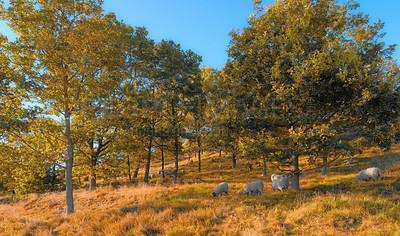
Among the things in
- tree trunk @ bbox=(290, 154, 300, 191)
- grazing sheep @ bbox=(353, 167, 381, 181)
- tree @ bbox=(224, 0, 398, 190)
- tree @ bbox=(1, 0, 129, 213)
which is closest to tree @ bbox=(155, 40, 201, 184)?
tree @ bbox=(1, 0, 129, 213)

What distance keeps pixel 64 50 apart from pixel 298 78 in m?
12.0

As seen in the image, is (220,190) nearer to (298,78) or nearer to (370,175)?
(298,78)

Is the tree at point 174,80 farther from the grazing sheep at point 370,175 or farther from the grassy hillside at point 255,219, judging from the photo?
the grazing sheep at point 370,175

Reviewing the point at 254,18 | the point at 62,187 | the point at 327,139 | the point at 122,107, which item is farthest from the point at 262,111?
the point at 62,187

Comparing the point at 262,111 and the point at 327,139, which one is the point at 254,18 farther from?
the point at 327,139

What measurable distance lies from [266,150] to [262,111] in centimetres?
203

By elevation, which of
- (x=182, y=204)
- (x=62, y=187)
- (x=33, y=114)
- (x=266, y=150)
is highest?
(x=33, y=114)

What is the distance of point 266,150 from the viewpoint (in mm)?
7758

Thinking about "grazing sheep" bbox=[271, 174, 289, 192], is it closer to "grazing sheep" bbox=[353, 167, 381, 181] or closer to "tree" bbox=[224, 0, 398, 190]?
"tree" bbox=[224, 0, 398, 190]

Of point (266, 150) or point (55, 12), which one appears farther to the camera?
point (55, 12)

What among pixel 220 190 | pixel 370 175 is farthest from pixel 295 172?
pixel 370 175

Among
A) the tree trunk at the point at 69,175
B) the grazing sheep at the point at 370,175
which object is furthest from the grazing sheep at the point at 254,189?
the tree trunk at the point at 69,175

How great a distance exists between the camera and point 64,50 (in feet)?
30.3

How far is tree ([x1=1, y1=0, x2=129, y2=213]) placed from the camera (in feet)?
28.0
